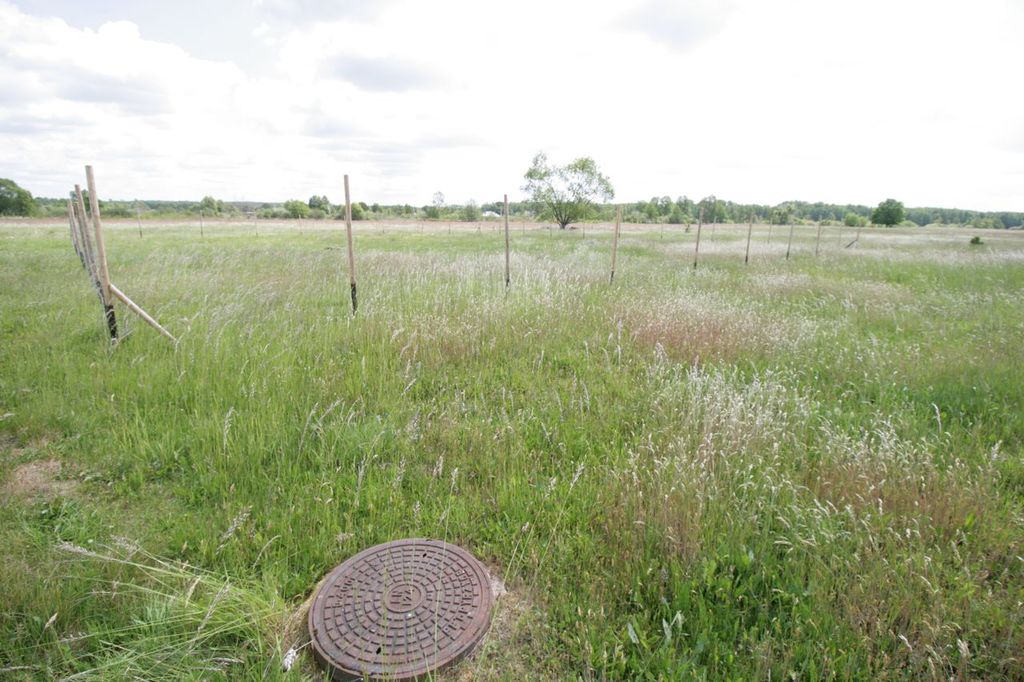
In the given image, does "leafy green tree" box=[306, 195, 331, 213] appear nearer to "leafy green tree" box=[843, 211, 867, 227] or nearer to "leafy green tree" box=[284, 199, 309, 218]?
"leafy green tree" box=[284, 199, 309, 218]

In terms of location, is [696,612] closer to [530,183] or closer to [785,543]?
[785,543]

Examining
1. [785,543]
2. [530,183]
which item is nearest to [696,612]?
[785,543]

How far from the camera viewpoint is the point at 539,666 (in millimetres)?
2166

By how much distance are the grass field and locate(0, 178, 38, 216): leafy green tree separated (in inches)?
3144

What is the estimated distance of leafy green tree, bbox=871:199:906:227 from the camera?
232 ft

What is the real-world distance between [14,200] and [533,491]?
88.1m

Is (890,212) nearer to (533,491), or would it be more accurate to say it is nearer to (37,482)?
(533,491)

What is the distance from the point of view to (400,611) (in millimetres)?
2371

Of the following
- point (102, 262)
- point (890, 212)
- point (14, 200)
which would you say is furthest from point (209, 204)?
point (890, 212)

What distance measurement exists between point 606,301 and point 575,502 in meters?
5.86

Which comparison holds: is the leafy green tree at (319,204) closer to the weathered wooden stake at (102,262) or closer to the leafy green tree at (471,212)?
the leafy green tree at (471,212)

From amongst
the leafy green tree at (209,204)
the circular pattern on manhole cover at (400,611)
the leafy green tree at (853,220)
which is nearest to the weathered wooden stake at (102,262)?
the circular pattern on manhole cover at (400,611)

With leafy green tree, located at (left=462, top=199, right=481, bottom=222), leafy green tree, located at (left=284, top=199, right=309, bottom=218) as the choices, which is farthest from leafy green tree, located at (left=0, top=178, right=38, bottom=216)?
leafy green tree, located at (left=462, top=199, right=481, bottom=222)

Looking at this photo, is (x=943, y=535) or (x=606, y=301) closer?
(x=943, y=535)
